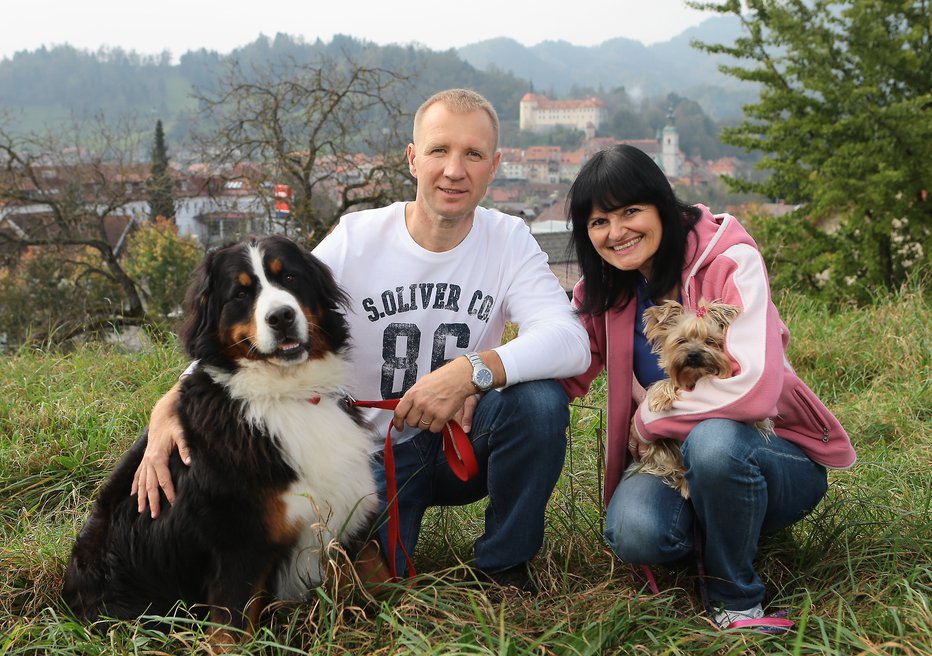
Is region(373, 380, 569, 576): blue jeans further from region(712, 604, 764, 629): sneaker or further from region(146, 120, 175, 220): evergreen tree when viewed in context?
region(146, 120, 175, 220): evergreen tree

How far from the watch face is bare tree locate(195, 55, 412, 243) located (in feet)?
38.3

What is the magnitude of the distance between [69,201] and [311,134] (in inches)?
249

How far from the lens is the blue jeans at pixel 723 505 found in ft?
7.27

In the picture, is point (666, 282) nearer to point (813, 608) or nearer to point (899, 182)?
point (813, 608)

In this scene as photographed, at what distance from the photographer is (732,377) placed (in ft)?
7.44

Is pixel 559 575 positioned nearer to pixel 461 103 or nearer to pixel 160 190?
pixel 461 103

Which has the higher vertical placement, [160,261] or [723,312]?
[723,312]

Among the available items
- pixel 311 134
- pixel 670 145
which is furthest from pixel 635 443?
pixel 670 145

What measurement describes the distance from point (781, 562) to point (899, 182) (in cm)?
719

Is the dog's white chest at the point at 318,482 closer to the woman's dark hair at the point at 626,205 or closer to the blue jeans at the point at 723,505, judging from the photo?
the blue jeans at the point at 723,505

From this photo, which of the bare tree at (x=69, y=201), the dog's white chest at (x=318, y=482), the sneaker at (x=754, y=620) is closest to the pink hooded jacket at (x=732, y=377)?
the sneaker at (x=754, y=620)

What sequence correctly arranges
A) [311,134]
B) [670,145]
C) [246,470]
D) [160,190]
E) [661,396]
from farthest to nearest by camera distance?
[670,145], [160,190], [311,134], [661,396], [246,470]

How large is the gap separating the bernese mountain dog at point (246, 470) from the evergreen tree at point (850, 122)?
24.7 ft

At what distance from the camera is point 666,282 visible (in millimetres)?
2494
